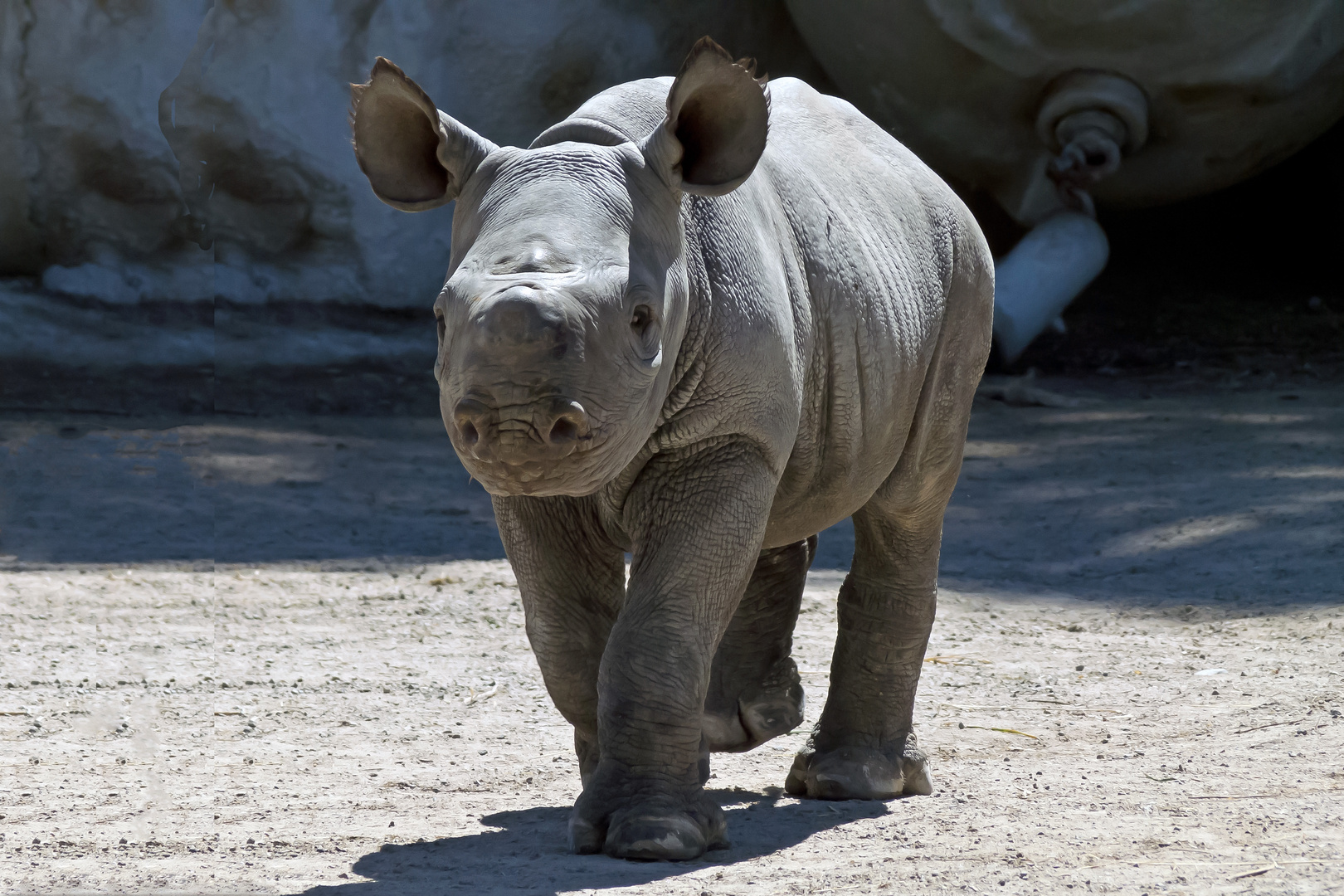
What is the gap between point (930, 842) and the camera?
12.0 ft

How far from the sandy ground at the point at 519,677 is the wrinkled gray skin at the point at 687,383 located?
303 millimetres

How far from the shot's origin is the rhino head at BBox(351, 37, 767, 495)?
2.90m

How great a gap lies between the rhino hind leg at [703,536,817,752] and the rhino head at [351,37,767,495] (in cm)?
151

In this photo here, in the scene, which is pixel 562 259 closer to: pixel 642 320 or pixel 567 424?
pixel 642 320

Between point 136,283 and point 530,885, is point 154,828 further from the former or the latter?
point 136,283

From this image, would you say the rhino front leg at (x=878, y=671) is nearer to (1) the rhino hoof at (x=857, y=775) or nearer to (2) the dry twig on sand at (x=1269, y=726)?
(1) the rhino hoof at (x=857, y=775)

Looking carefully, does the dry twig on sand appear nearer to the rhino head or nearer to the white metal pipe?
the rhino head

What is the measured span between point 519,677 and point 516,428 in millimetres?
3080

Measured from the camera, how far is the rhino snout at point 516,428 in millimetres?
2889

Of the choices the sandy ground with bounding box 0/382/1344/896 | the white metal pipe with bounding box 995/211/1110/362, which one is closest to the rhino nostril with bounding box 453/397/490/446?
the sandy ground with bounding box 0/382/1344/896

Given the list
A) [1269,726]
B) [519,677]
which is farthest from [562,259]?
[519,677]

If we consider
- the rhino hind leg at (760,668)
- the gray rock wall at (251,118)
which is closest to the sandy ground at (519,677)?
the rhino hind leg at (760,668)

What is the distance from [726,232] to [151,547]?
15.1 feet

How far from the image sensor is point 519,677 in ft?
19.2
